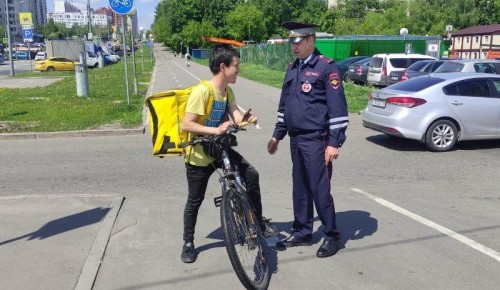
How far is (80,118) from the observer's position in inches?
512

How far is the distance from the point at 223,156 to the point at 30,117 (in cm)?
1081

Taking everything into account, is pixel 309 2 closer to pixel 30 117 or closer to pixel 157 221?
pixel 30 117

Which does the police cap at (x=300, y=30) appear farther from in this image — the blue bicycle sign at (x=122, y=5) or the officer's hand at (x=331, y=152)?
the blue bicycle sign at (x=122, y=5)

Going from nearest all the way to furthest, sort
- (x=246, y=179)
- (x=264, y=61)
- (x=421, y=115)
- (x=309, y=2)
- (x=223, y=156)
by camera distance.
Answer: (x=223, y=156) → (x=246, y=179) → (x=421, y=115) → (x=264, y=61) → (x=309, y=2)

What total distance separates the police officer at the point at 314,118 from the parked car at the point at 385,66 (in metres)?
19.3

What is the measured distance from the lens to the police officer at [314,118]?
4137mm

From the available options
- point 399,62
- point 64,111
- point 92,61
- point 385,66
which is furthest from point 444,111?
point 92,61

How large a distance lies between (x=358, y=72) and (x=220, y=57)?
2315 centimetres

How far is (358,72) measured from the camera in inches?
1033

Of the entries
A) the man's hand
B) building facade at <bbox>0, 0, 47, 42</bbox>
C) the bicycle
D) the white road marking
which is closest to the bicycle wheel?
the bicycle

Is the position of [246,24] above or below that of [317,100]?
above

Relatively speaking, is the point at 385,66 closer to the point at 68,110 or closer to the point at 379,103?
the point at 379,103

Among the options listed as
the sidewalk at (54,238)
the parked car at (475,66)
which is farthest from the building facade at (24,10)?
the sidewalk at (54,238)

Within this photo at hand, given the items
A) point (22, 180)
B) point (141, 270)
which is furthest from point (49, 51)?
point (141, 270)
